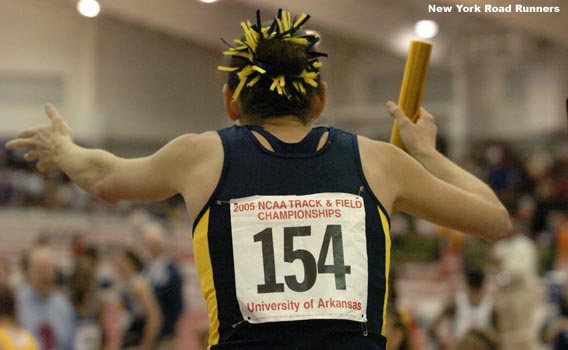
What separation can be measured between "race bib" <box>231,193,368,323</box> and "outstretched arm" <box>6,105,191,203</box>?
0.72 ft

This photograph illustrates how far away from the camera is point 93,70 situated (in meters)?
21.6

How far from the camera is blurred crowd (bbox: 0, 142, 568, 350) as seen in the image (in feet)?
26.1

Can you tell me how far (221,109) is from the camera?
23062 millimetres

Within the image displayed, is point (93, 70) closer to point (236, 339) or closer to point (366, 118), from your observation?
point (366, 118)

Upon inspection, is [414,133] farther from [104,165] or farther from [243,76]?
[104,165]

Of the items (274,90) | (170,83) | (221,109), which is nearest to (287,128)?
(274,90)

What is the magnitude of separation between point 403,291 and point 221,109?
11.2 meters

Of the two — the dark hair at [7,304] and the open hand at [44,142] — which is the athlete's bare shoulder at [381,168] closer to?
the open hand at [44,142]

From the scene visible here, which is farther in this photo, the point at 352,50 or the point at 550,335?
the point at 352,50

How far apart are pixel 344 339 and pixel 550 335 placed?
244 inches

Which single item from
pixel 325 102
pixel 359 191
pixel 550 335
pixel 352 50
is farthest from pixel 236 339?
pixel 352 50

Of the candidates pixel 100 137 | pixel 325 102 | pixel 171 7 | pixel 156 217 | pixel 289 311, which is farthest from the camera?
pixel 100 137

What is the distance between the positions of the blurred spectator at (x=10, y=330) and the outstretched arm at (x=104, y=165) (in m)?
3.71

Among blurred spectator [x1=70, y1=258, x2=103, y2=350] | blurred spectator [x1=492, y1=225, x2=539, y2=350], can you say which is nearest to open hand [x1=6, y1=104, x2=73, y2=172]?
blurred spectator [x1=70, y1=258, x2=103, y2=350]
